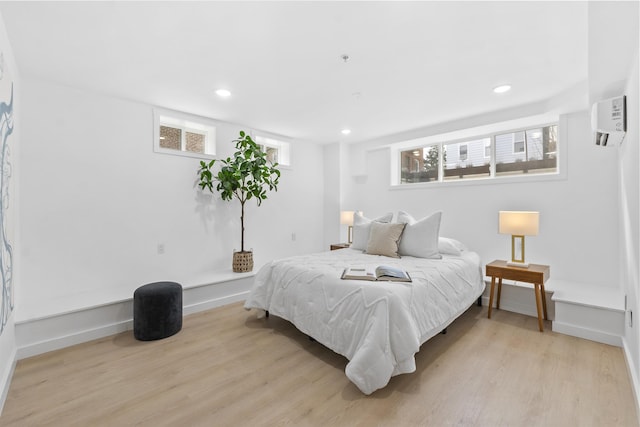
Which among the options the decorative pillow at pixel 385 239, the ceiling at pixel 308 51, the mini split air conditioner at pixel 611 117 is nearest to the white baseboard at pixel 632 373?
the mini split air conditioner at pixel 611 117

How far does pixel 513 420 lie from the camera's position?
1572mm

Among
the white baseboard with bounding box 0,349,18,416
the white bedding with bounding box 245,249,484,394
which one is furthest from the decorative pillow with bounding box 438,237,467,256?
the white baseboard with bounding box 0,349,18,416

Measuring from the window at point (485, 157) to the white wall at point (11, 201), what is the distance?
4458 millimetres

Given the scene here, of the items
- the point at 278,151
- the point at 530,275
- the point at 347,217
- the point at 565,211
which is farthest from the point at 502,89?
the point at 278,151

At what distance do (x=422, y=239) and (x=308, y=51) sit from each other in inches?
85.3

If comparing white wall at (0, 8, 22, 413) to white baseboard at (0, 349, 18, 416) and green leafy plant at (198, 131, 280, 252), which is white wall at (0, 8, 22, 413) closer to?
white baseboard at (0, 349, 18, 416)

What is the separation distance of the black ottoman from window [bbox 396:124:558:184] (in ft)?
12.4

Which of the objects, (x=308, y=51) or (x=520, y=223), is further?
(x=520, y=223)

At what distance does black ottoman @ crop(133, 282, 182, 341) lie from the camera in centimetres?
255

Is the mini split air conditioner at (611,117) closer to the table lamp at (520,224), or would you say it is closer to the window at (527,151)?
the table lamp at (520,224)

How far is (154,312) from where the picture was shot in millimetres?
2574

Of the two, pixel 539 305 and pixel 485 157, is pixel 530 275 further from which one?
pixel 485 157

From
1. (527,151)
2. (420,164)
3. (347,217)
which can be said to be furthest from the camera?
(347,217)

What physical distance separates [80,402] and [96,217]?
1.93 metres
